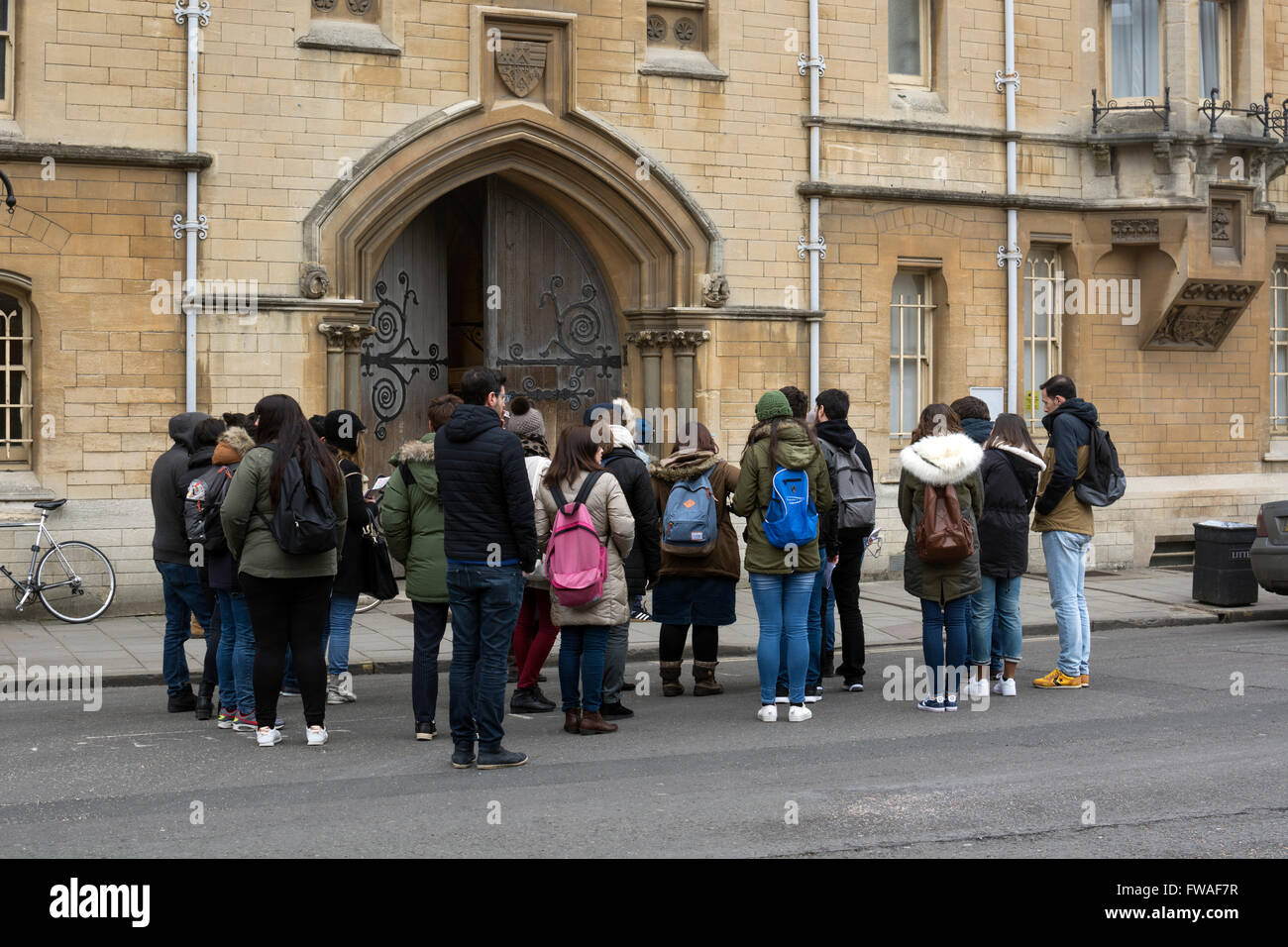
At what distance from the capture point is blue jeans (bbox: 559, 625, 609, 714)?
8.77 meters

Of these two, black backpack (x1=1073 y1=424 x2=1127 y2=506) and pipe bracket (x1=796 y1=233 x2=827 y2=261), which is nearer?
black backpack (x1=1073 y1=424 x2=1127 y2=506)

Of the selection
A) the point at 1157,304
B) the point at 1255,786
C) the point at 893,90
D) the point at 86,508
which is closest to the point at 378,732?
the point at 1255,786

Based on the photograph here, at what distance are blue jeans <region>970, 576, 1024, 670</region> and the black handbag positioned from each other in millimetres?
3566

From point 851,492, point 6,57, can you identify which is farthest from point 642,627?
point 6,57

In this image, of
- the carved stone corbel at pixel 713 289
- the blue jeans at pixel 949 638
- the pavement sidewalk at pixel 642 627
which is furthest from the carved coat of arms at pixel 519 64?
the blue jeans at pixel 949 638

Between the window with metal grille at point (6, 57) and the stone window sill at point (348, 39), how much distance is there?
2.40m

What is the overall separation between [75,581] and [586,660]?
6366 millimetres

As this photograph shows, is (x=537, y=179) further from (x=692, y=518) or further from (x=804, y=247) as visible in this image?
(x=692, y=518)

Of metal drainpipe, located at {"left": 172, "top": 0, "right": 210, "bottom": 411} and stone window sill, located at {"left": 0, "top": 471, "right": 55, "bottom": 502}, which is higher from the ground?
metal drainpipe, located at {"left": 172, "top": 0, "right": 210, "bottom": 411}

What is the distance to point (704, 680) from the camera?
1030 cm

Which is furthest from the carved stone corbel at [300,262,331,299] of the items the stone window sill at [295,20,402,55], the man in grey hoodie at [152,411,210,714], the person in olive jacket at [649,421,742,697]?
the person in olive jacket at [649,421,742,697]

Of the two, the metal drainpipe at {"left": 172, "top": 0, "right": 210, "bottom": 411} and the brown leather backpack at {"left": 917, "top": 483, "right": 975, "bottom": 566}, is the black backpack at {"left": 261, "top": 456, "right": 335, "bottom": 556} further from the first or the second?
the metal drainpipe at {"left": 172, "top": 0, "right": 210, "bottom": 411}

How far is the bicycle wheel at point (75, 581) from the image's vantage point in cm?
1330

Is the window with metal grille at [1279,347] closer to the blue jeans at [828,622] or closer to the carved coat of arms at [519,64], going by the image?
the carved coat of arms at [519,64]
